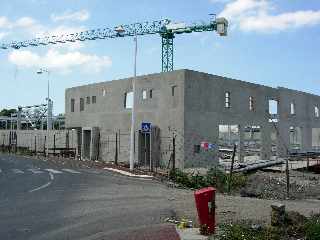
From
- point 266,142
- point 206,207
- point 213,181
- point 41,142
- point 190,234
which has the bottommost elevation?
point 213,181

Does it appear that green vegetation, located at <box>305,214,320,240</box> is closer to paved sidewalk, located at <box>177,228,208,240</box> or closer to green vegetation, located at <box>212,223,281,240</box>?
green vegetation, located at <box>212,223,281,240</box>

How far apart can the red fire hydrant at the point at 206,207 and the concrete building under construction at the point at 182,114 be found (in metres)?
23.4

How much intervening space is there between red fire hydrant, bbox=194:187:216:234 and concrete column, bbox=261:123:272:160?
106 ft

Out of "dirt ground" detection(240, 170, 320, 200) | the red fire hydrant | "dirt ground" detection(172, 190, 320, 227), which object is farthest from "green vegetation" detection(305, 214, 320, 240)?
"dirt ground" detection(240, 170, 320, 200)

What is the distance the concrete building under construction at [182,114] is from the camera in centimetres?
3488

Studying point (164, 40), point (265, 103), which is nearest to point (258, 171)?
point (265, 103)

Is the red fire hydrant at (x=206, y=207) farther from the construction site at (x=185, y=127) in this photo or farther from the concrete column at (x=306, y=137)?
the concrete column at (x=306, y=137)

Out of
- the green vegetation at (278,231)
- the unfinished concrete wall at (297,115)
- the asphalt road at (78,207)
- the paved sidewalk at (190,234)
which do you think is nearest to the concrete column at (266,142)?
the unfinished concrete wall at (297,115)

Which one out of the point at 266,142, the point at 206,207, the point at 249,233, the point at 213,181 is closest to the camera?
the point at 249,233

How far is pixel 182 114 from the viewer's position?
113ft

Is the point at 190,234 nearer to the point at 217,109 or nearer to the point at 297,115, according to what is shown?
the point at 217,109

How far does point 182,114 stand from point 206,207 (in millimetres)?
24213

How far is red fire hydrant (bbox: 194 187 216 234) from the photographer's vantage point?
10250mm

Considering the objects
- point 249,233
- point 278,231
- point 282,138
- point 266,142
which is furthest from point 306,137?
point 249,233
